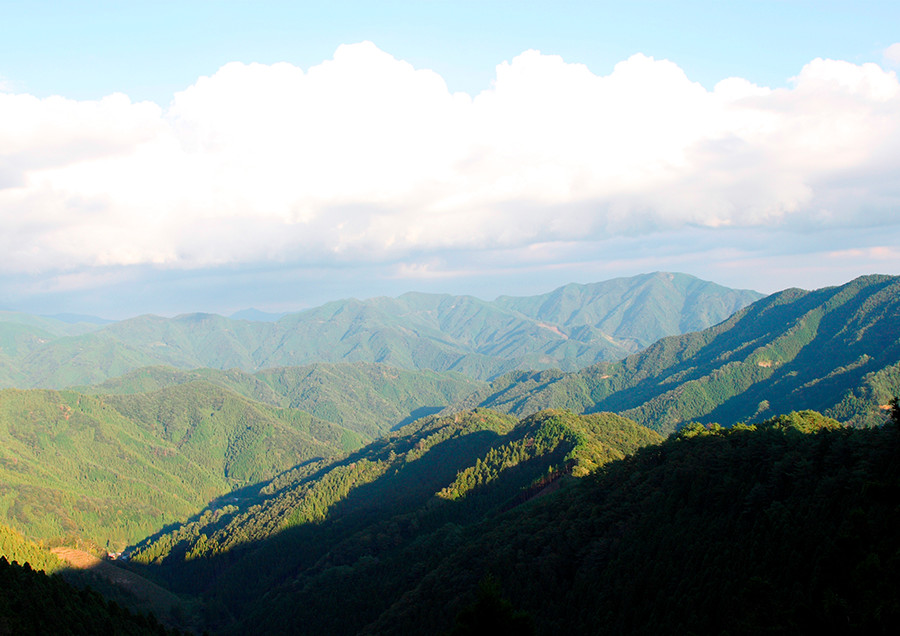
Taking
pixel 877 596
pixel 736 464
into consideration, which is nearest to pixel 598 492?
pixel 736 464

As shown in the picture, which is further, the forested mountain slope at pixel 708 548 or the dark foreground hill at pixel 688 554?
the forested mountain slope at pixel 708 548

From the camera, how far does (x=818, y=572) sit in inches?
2394

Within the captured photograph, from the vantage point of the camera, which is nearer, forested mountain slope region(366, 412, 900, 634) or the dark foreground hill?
the dark foreground hill

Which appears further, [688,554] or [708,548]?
[688,554]

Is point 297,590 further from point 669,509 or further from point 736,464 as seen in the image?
point 736,464

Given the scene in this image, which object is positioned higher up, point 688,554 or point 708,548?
point 708,548

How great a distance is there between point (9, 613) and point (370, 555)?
117462mm

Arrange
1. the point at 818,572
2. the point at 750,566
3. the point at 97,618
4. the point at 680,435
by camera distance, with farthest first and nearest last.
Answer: the point at 680,435 → the point at 97,618 → the point at 750,566 → the point at 818,572

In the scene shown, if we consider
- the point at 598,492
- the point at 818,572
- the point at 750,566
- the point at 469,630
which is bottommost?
the point at 598,492

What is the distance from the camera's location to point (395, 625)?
12444 centimetres

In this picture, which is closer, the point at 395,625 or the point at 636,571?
the point at 636,571

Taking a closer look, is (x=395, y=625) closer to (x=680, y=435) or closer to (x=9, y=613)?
(x=9, y=613)

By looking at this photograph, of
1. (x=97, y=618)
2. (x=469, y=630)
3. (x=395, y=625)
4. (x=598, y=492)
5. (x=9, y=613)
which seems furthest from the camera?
(x=598, y=492)

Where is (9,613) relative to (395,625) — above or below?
above
